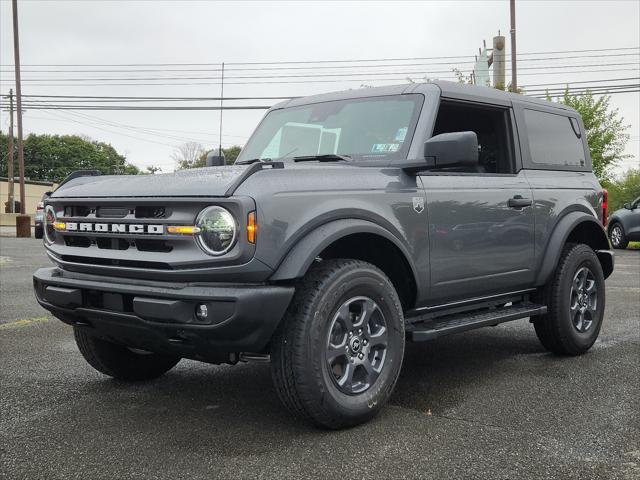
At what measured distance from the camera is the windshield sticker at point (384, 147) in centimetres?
418

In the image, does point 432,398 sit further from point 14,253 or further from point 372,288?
point 14,253

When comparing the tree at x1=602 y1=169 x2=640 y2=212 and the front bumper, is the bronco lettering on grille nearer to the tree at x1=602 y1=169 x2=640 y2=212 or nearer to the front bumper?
the front bumper

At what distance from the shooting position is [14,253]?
15.2 m

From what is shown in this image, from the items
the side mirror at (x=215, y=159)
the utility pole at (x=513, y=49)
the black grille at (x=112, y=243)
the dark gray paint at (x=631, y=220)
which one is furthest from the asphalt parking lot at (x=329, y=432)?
the utility pole at (x=513, y=49)

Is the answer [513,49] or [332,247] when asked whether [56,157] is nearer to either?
[513,49]

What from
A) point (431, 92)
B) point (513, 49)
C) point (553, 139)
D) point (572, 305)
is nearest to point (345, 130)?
point (431, 92)

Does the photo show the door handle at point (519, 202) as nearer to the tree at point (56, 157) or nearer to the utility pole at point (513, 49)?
the utility pole at point (513, 49)

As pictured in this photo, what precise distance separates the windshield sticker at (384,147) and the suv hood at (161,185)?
1.00m

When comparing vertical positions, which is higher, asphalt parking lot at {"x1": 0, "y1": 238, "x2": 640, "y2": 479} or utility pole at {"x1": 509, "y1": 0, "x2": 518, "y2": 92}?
utility pole at {"x1": 509, "y1": 0, "x2": 518, "y2": 92}

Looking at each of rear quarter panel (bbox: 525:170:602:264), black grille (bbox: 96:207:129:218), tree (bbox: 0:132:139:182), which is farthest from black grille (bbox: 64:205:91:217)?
tree (bbox: 0:132:139:182)

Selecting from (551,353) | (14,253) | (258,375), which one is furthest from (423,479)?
(14,253)

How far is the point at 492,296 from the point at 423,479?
2072mm

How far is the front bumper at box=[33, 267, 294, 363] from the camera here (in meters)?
3.08

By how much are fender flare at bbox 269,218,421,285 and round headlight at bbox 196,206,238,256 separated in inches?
10.6
